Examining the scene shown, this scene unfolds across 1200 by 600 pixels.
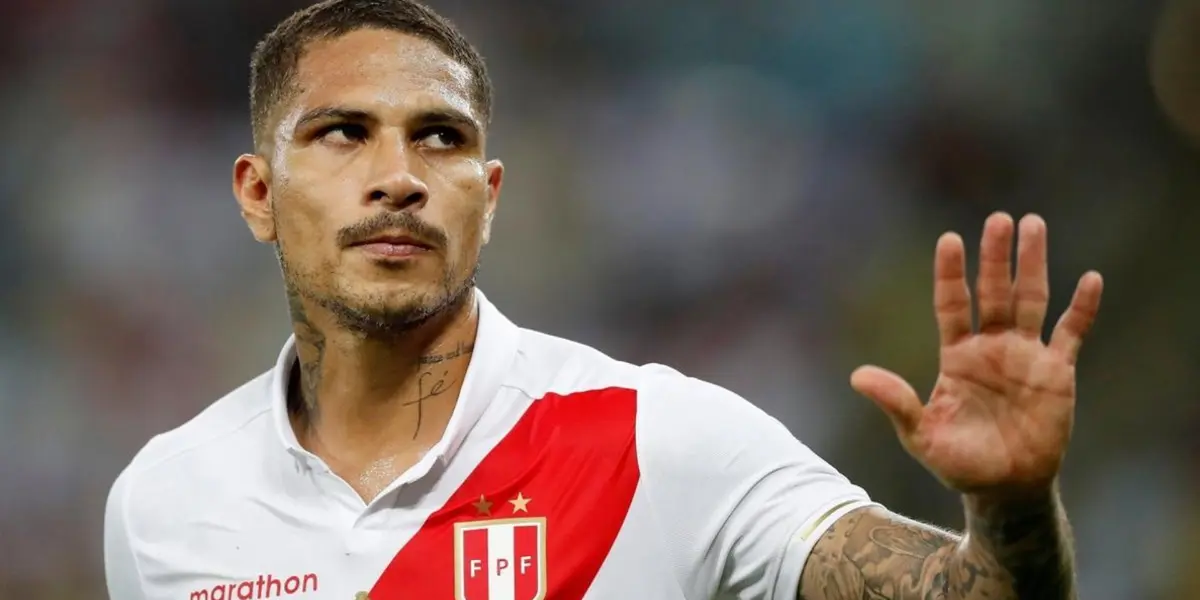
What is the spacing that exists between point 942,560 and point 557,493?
797 mm

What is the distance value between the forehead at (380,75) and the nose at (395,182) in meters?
0.12

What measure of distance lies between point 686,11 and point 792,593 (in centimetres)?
404

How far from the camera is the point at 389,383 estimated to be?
2.80 meters

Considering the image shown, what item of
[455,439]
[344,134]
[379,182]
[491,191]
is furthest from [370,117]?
[455,439]

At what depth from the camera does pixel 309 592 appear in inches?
99.3

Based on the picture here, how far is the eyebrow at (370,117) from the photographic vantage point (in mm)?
2816

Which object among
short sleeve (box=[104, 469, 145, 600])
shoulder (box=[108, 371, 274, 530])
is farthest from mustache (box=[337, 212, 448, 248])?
short sleeve (box=[104, 469, 145, 600])

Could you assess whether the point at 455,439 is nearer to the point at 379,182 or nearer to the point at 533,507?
the point at 533,507

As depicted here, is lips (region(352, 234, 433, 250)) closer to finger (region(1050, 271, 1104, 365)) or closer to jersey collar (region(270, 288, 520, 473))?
jersey collar (region(270, 288, 520, 473))

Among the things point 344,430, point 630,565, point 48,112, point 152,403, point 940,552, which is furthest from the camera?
point 48,112

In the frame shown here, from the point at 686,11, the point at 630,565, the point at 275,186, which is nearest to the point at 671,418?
the point at 630,565

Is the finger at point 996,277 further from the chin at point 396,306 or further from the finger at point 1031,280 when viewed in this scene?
the chin at point 396,306

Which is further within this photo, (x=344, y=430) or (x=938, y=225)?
(x=938, y=225)

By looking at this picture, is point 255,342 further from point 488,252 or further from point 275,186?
point 275,186
